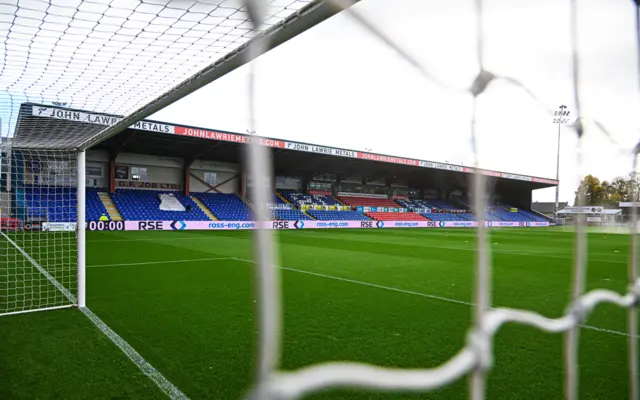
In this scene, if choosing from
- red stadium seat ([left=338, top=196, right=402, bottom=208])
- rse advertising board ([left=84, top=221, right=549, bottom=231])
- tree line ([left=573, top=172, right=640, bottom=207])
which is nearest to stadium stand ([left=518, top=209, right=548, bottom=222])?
rse advertising board ([left=84, top=221, right=549, bottom=231])

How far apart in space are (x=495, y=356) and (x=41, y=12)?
3.42 m

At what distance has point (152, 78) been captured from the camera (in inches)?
125

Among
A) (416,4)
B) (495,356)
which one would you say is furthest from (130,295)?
(416,4)

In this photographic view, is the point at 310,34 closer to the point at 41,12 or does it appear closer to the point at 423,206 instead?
the point at 41,12

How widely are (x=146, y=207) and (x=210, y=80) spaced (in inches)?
819

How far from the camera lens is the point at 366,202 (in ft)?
104

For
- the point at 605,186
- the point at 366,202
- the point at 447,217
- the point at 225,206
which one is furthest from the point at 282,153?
the point at 605,186

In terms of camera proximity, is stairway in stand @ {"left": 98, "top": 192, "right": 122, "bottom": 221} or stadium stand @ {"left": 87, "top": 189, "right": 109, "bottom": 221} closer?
stadium stand @ {"left": 87, "top": 189, "right": 109, "bottom": 221}

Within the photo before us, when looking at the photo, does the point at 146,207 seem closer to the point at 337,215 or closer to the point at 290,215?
the point at 290,215

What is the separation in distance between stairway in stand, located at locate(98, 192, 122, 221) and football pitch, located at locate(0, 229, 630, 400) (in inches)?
568

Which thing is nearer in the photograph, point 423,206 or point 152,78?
point 152,78

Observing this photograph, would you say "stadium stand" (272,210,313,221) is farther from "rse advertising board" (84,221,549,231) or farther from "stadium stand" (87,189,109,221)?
"stadium stand" (87,189,109,221)

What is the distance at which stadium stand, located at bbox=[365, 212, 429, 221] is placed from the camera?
29.7m

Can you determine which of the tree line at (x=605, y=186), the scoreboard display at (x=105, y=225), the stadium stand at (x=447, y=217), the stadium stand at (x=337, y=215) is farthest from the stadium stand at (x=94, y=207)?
the stadium stand at (x=447, y=217)
